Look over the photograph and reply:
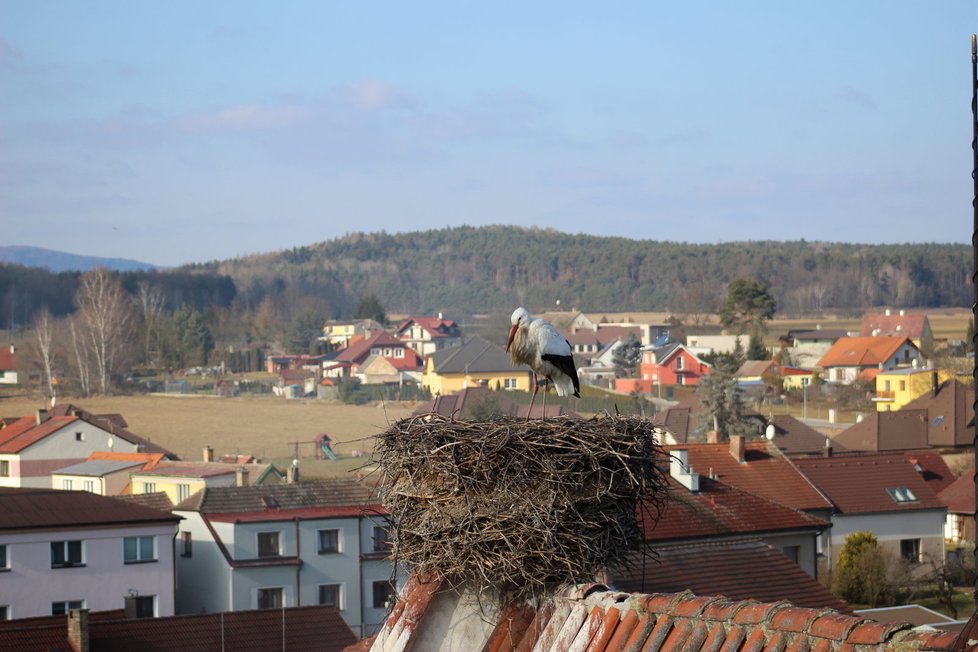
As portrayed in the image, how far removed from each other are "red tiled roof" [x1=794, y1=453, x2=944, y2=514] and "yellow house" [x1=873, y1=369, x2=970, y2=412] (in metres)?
35.5

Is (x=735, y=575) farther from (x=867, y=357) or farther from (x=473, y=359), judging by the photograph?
(x=867, y=357)

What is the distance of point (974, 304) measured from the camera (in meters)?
4.79

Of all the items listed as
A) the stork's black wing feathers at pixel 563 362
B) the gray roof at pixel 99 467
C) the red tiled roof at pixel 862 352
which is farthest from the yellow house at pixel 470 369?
the stork's black wing feathers at pixel 563 362

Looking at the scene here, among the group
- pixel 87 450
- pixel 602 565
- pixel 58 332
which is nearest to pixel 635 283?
pixel 58 332

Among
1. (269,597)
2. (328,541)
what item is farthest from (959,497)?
(269,597)

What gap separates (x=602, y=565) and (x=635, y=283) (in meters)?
176

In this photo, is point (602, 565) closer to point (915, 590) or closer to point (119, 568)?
point (119, 568)

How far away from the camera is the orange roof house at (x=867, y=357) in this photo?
91688mm

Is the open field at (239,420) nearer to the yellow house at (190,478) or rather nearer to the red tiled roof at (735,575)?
the yellow house at (190,478)

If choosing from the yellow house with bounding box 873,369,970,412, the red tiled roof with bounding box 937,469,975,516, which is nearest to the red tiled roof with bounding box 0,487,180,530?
the red tiled roof with bounding box 937,469,975,516

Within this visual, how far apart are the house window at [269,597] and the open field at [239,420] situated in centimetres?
1582

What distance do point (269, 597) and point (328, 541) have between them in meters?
1.94

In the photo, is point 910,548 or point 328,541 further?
point 910,548

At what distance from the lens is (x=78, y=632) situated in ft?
65.0
